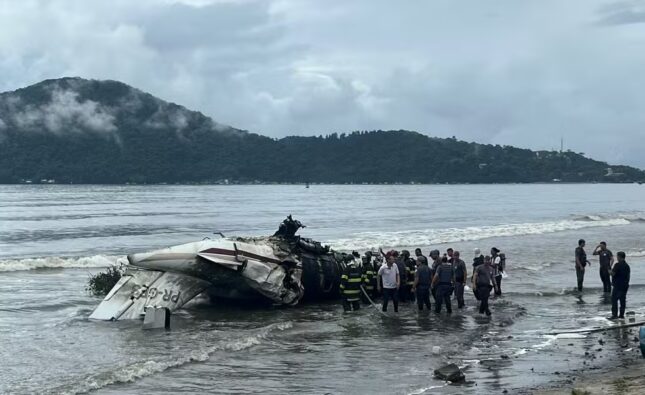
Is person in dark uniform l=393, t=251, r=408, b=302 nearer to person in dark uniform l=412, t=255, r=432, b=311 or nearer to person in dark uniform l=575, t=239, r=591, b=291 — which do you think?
person in dark uniform l=412, t=255, r=432, b=311

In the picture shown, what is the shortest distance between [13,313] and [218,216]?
59.6 m

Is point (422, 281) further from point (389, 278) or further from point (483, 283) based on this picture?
point (483, 283)

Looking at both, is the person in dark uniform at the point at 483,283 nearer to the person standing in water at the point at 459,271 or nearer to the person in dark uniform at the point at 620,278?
the person standing in water at the point at 459,271

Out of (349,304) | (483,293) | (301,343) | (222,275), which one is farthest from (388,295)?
(222,275)

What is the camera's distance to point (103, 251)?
42812 millimetres

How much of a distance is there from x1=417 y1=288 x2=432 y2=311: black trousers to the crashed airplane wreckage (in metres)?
3.39

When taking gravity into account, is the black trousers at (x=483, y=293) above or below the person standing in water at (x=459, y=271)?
below

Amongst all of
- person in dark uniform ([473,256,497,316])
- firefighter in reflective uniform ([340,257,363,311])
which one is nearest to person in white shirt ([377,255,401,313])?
firefighter in reflective uniform ([340,257,363,311])

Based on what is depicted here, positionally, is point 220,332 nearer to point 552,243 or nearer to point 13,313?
point 13,313

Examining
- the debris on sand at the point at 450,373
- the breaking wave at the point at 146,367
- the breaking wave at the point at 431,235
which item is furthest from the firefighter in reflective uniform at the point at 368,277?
the breaking wave at the point at 431,235

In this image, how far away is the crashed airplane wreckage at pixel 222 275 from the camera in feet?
66.4

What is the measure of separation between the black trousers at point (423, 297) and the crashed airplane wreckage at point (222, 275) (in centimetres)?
339


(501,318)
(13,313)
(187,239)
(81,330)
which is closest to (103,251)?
(187,239)

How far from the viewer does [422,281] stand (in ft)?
66.7
